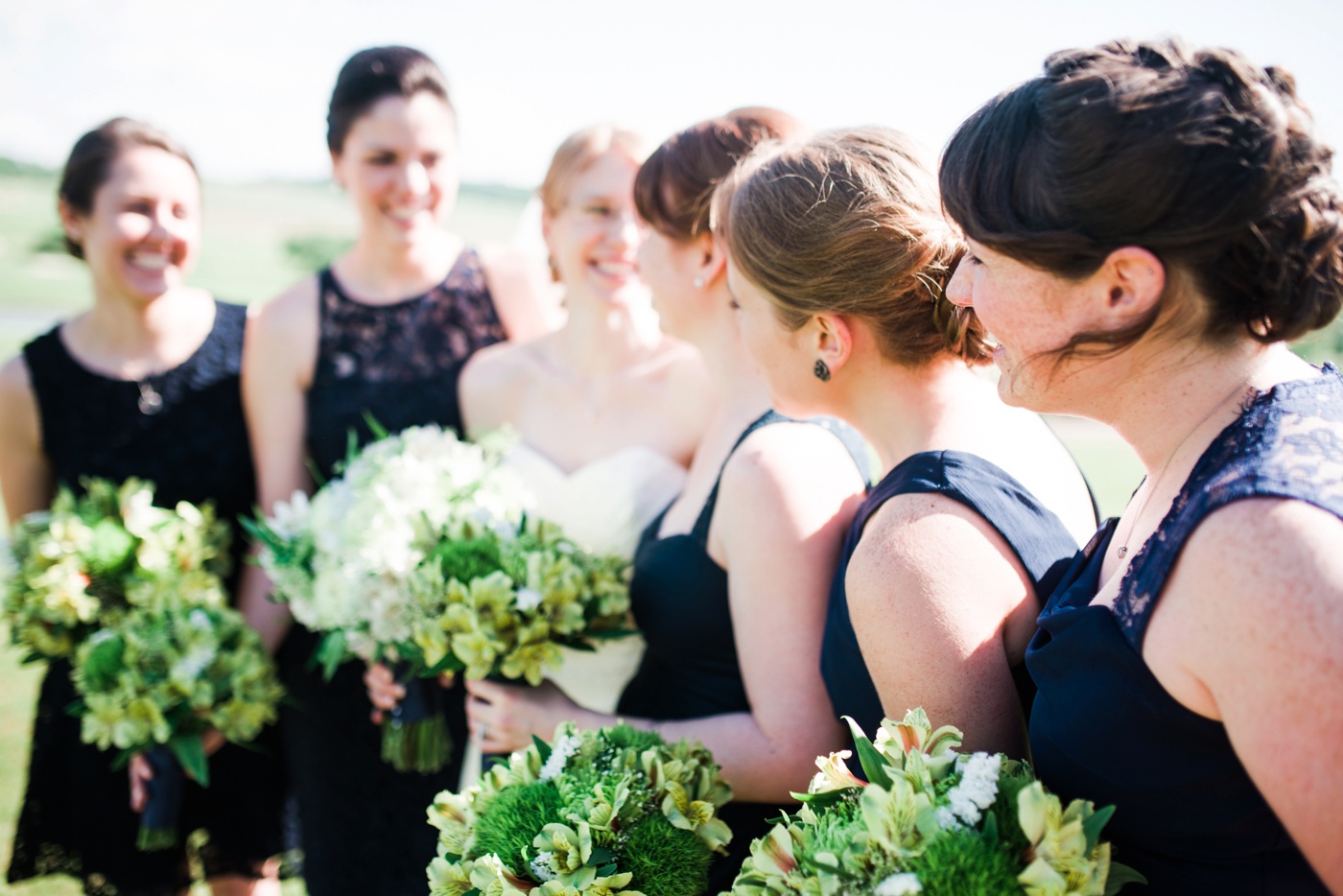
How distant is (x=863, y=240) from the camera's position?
2.02 m

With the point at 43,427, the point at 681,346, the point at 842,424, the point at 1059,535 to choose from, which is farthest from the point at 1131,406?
the point at 43,427

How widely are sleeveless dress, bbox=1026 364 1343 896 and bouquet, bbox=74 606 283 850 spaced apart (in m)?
3.09

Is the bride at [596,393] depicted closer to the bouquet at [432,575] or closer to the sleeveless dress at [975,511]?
the bouquet at [432,575]

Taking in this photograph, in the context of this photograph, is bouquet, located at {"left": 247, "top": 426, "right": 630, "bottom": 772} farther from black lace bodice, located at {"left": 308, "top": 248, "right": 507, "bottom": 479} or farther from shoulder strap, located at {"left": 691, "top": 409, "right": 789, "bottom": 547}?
black lace bodice, located at {"left": 308, "top": 248, "right": 507, "bottom": 479}

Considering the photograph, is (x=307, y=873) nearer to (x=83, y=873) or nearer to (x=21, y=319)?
(x=83, y=873)

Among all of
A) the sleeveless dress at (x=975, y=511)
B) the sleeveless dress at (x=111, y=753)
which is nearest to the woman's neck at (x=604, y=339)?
the sleeveless dress at (x=111, y=753)

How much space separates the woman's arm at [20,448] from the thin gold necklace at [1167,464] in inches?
173

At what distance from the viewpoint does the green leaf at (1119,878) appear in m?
1.37

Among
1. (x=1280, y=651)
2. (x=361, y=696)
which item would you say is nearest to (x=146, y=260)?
(x=361, y=696)

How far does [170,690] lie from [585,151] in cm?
264

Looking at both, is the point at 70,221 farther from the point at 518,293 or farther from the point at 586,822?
the point at 586,822

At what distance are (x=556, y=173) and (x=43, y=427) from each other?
2.59 metres

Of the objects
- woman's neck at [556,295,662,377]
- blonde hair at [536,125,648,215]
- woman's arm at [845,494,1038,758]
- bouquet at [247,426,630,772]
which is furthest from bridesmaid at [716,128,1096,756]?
woman's neck at [556,295,662,377]

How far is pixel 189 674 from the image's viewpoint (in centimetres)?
337
